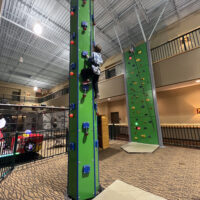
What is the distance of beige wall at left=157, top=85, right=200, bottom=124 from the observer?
19.0ft

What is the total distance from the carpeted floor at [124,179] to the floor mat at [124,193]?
0.50ft

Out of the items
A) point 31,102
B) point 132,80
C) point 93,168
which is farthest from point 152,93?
point 31,102

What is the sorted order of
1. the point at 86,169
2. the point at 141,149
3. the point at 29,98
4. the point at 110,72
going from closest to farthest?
the point at 86,169
the point at 141,149
the point at 110,72
the point at 29,98

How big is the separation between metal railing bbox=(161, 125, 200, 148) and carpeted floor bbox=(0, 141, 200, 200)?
129 inches

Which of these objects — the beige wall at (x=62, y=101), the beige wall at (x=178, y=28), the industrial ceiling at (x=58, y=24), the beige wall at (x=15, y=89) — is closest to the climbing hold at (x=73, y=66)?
the industrial ceiling at (x=58, y=24)

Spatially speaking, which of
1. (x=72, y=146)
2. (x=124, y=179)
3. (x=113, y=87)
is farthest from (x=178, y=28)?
(x=72, y=146)

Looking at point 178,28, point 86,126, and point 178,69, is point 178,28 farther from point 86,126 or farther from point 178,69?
point 86,126

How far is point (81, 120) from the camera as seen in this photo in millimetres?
1787

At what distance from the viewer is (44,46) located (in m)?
7.34

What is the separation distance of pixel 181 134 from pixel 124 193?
20.0ft

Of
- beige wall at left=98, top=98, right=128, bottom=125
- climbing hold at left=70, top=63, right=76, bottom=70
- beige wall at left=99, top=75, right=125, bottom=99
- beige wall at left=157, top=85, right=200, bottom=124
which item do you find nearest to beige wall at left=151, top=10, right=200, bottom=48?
beige wall at left=157, top=85, right=200, bottom=124

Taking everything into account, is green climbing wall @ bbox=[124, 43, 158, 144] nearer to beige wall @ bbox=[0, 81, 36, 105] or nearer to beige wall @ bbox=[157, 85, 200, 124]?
beige wall @ bbox=[157, 85, 200, 124]

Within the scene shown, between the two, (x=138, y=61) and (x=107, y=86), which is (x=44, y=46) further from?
(x=138, y=61)

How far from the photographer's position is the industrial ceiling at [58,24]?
494 cm
